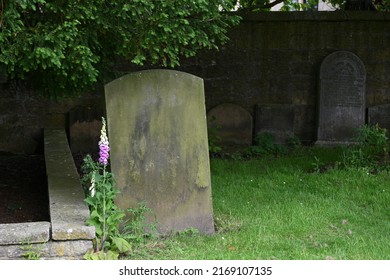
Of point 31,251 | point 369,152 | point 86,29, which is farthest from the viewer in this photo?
point 369,152

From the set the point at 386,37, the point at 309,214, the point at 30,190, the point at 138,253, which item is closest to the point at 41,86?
the point at 30,190

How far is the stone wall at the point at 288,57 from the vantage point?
1102cm

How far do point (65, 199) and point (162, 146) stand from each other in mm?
940

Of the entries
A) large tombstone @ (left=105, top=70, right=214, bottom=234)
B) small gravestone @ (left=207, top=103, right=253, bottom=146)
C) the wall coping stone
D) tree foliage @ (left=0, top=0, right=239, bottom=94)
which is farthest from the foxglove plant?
the wall coping stone

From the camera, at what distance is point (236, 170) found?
879cm

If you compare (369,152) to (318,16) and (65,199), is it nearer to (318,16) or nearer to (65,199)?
(318,16)

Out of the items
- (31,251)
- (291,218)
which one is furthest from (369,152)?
(31,251)

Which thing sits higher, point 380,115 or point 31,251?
point 380,115

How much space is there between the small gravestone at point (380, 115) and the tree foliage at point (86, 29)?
5.99 meters

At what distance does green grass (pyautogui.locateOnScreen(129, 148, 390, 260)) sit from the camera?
514 cm

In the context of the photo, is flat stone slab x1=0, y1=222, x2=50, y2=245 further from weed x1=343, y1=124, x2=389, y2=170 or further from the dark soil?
weed x1=343, y1=124, x2=389, y2=170

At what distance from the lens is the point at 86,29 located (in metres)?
5.43

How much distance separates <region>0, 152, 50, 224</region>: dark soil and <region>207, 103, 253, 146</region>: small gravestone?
296 centimetres

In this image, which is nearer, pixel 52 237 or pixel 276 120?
pixel 52 237
